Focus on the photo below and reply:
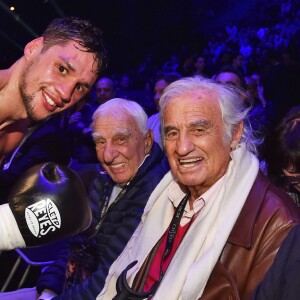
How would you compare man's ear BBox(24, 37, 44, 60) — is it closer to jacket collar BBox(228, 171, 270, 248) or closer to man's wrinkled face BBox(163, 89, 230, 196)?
man's wrinkled face BBox(163, 89, 230, 196)

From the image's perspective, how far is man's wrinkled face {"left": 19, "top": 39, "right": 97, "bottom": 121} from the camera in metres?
2.23

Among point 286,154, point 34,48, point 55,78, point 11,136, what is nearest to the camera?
point 286,154

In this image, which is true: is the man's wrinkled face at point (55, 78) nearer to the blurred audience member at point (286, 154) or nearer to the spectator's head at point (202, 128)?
the spectator's head at point (202, 128)

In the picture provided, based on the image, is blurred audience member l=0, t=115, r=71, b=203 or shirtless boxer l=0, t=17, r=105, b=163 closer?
shirtless boxer l=0, t=17, r=105, b=163

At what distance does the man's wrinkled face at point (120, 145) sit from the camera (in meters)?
2.59

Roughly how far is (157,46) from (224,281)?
1153 centimetres

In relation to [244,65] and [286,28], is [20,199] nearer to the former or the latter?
[244,65]

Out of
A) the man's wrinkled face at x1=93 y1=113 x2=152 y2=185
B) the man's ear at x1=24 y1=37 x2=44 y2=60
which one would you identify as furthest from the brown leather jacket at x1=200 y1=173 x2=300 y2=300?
the man's ear at x1=24 y1=37 x2=44 y2=60

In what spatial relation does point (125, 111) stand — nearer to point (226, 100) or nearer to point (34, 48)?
point (34, 48)

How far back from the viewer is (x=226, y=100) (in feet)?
6.49

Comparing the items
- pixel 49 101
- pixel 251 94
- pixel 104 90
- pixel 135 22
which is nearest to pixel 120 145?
pixel 49 101

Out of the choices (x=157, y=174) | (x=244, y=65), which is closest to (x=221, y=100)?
(x=157, y=174)

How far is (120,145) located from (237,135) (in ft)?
2.81

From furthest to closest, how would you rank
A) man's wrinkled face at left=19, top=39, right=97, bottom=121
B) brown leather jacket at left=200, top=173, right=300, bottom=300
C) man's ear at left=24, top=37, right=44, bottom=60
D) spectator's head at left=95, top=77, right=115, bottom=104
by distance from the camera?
spectator's head at left=95, top=77, right=115, bottom=104
man's ear at left=24, top=37, right=44, bottom=60
man's wrinkled face at left=19, top=39, right=97, bottom=121
brown leather jacket at left=200, top=173, right=300, bottom=300
